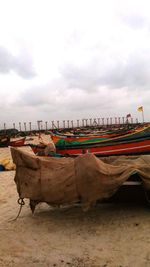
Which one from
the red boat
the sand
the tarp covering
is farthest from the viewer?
the red boat

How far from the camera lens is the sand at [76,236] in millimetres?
4387

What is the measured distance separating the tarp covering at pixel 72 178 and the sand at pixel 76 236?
56 cm

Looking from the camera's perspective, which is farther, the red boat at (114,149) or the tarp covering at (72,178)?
the red boat at (114,149)

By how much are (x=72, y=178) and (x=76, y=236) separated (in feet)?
3.65

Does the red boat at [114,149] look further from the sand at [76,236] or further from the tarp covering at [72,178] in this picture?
the tarp covering at [72,178]

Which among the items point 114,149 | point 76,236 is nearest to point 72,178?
point 76,236

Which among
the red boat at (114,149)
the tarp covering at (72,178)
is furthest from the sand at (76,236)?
the red boat at (114,149)

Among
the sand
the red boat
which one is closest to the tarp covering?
the sand

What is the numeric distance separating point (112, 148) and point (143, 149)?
1349 mm

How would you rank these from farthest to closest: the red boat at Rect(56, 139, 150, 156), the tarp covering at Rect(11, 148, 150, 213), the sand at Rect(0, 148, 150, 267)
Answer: the red boat at Rect(56, 139, 150, 156) → the tarp covering at Rect(11, 148, 150, 213) → the sand at Rect(0, 148, 150, 267)

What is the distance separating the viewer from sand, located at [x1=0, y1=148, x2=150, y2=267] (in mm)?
4387

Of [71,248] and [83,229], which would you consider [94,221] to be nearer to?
[83,229]

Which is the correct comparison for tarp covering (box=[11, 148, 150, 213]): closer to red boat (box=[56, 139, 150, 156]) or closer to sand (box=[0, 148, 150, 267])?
sand (box=[0, 148, 150, 267])

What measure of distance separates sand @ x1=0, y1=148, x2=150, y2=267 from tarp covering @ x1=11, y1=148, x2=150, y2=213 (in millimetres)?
558
